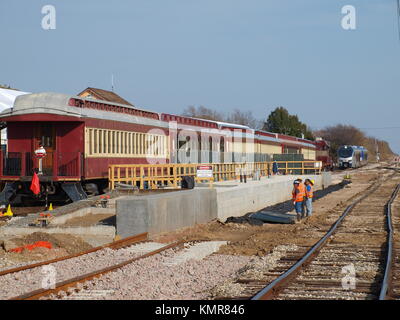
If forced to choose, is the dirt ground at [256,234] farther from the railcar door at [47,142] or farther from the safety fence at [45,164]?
the railcar door at [47,142]

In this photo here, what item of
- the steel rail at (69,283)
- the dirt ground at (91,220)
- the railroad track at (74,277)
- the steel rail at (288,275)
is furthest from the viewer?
the dirt ground at (91,220)

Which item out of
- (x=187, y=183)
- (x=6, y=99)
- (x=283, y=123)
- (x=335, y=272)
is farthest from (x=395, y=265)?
(x=283, y=123)

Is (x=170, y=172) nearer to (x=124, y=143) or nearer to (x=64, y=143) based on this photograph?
(x=124, y=143)

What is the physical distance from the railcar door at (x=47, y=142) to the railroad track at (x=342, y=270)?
9.87m

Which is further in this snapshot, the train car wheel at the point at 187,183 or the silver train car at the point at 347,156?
the silver train car at the point at 347,156

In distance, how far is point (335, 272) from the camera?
1058cm

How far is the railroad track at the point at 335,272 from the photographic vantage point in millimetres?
8758

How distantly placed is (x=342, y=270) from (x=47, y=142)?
45.7ft

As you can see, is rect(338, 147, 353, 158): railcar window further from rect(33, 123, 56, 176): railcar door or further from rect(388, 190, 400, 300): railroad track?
rect(33, 123, 56, 176): railcar door

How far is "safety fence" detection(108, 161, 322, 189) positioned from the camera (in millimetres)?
22811

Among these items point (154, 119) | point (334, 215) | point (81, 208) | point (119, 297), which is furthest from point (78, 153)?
point (119, 297)

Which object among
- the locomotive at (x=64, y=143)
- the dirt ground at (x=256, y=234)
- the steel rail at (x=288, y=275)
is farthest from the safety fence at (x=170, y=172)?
the steel rail at (x=288, y=275)

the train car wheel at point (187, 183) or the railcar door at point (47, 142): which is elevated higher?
the railcar door at point (47, 142)

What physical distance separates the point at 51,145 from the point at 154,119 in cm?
672
